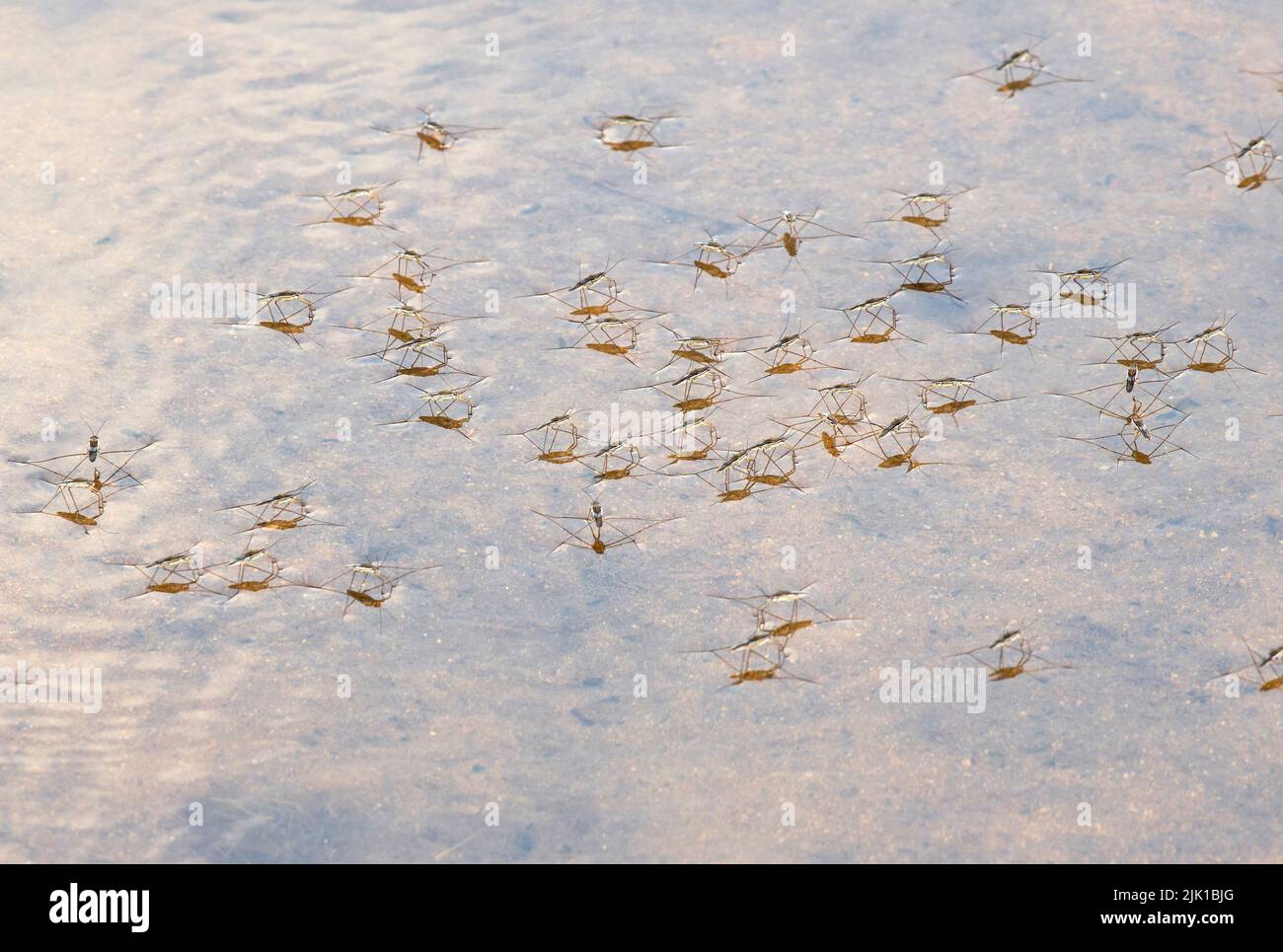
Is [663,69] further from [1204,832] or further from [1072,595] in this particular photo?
[1204,832]

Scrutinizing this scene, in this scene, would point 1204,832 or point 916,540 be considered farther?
point 916,540

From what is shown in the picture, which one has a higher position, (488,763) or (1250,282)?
(1250,282)

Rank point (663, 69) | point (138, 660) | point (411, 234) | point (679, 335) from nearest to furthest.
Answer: point (138, 660) → point (679, 335) → point (411, 234) → point (663, 69)

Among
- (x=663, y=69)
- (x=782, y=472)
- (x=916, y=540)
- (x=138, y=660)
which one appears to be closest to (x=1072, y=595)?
(x=916, y=540)
